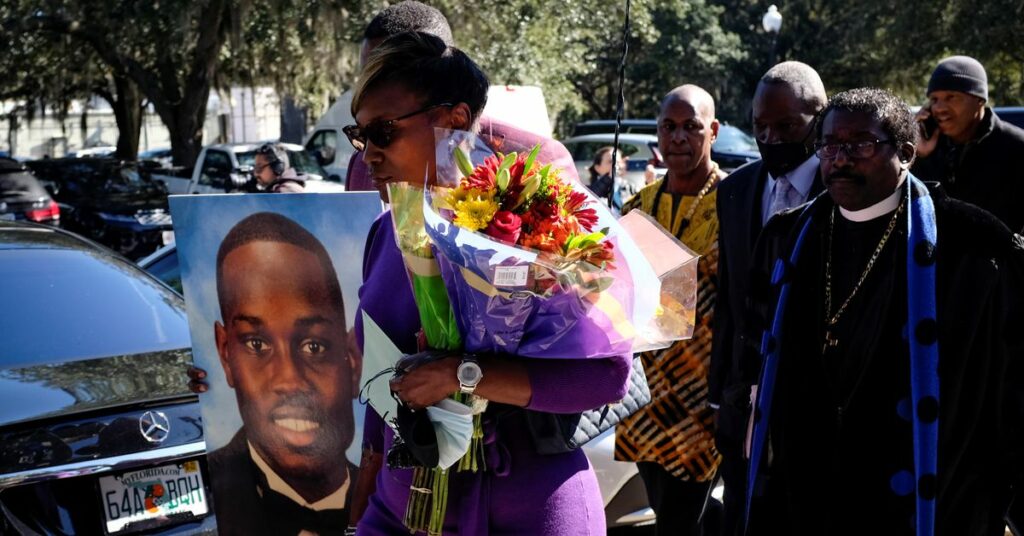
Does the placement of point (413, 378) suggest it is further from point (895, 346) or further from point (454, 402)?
point (895, 346)

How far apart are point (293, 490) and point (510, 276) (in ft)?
5.77

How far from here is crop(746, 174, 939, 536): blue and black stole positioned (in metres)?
2.90

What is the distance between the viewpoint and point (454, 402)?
2408 millimetres

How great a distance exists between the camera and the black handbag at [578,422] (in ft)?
8.16

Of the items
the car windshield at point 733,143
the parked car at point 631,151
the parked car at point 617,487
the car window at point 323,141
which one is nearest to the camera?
the parked car at point 617,487

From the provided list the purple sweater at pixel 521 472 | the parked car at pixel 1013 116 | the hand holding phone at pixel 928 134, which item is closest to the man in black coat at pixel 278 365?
the purple sweater at pixel 521 472

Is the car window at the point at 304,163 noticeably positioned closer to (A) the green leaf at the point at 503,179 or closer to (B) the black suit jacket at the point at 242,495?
(B) the black suit jacket at the point at 242,495

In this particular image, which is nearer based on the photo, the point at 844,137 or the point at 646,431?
the point at 844,137

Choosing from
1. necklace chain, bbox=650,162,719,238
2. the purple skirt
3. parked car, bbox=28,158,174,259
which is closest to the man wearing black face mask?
necklace chain, bbox=650,162,719,238

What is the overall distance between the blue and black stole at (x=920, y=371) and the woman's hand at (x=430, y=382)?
1.20 meters

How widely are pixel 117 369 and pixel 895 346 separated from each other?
112 inches

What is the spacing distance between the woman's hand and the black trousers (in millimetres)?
2112

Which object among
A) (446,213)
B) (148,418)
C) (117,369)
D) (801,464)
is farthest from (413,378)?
(117,369)

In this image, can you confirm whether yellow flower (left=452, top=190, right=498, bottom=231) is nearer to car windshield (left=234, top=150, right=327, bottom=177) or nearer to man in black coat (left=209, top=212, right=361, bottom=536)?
man in black coat (left=209, top=212, right=361, bottom=536)
